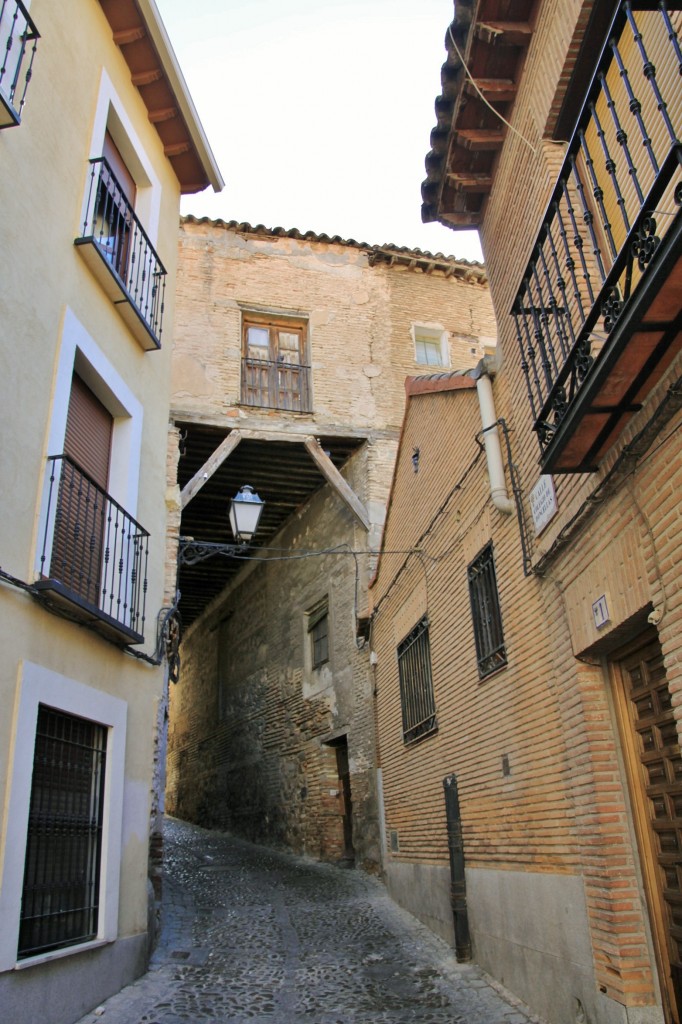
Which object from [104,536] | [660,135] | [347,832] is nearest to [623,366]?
[660,135]

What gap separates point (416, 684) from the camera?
8.32 meters

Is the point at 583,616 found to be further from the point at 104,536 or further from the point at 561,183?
the point at 104,536

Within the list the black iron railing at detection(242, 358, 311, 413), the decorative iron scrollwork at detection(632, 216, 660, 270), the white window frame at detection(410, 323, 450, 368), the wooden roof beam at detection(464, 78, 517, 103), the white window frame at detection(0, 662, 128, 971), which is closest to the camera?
the decorative iron scrollwork at detection(632, 216, 660, 270)

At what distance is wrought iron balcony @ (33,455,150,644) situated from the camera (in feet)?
17.1

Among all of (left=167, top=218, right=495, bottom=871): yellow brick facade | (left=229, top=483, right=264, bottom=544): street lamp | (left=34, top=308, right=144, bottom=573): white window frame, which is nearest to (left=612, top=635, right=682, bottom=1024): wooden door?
(left=34, top=308, right=144, bottom=573): white window frame

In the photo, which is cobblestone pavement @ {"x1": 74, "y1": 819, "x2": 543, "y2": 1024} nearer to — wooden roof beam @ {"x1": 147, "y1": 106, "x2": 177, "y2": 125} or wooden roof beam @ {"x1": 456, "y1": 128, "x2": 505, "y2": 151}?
wooden roof beam @ {"x1": 456, "y1": 128, "x2": 505, "y2": 151}

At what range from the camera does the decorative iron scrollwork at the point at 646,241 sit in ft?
9.71

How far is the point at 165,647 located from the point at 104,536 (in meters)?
1.90

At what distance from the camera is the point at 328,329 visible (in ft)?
44.8

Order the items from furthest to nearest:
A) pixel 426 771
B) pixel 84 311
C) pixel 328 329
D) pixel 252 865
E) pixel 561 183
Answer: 1. pixel 328 329
2. pixel 252 865
3. pixel 426 771
4. pixel 84 311
5. pixel 561 183

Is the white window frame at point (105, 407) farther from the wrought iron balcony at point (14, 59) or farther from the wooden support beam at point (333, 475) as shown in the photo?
the wooden support beam at point (333, 475)

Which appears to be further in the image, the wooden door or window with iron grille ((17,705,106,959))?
window with iron grille ((17,705,106,959))

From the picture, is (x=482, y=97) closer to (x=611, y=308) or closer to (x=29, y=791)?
(x=611, y=308)

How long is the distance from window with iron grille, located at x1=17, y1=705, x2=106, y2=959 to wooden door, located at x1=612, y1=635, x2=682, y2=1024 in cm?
344
